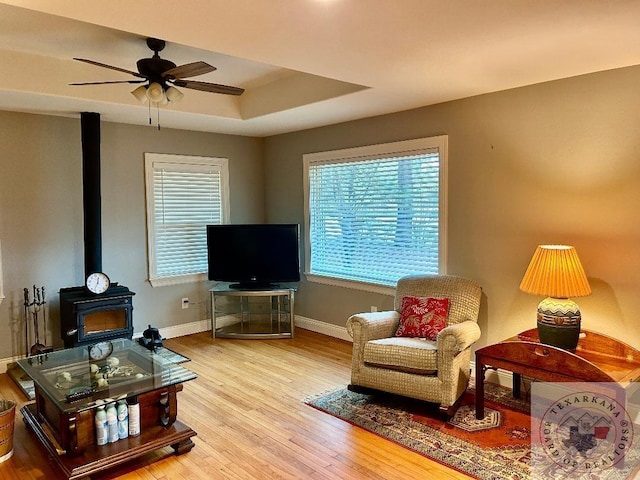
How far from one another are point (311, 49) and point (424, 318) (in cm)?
217

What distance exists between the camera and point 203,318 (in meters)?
5.77

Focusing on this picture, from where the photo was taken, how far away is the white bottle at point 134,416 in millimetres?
2861

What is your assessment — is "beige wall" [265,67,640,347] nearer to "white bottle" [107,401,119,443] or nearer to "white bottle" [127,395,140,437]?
"white bottle" [127,395,140,437]

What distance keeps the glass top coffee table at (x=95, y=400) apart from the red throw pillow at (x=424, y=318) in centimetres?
169

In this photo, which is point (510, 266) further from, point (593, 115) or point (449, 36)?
point (449, 36)

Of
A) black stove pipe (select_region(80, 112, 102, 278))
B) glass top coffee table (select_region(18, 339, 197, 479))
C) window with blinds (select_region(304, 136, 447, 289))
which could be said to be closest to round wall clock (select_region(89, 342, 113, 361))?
glass top coffee table (select_region(18, 339, 197, 479))

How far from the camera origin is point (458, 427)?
318cm

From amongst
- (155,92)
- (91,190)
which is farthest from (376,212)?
(91,190)

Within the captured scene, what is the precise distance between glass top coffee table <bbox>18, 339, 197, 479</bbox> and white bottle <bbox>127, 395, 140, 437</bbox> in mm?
28

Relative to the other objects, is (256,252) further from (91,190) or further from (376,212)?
(91,190)

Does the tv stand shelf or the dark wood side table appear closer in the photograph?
the dark wood side table

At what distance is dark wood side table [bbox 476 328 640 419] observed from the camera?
2770 millimetres
